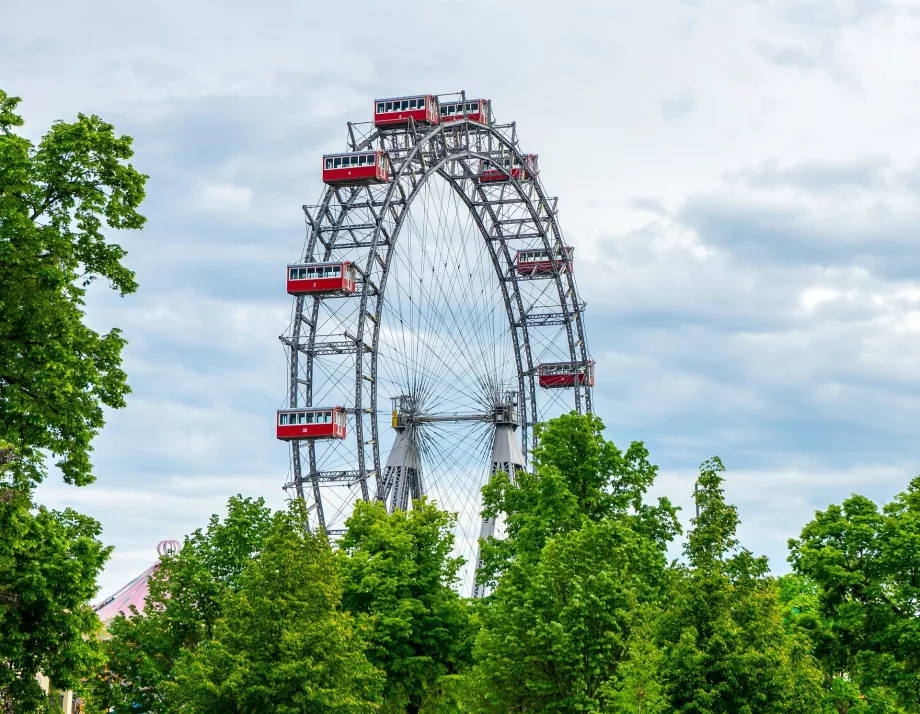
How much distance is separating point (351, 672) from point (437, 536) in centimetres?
1432

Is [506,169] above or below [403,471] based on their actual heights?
above

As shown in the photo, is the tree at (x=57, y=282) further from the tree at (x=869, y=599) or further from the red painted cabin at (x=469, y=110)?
the red painted cabin at (x=469, y=110)

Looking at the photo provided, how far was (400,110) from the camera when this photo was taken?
7675 centimetres

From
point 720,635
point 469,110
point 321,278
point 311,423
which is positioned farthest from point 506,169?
point 720,635

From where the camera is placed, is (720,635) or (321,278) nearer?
(720,635)

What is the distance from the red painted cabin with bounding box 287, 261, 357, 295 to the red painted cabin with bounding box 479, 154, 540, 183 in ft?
57.0

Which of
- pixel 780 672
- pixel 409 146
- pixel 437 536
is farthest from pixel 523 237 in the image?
pixel 780 672

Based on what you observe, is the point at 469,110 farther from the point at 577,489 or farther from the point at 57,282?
the point at 57,282

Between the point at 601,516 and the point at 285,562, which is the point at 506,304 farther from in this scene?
the point at 285,562

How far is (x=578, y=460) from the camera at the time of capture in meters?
52.2

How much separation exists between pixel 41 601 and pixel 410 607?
73.6ft

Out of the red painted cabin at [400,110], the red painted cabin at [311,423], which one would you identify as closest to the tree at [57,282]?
the red painted cabin at [311,423]

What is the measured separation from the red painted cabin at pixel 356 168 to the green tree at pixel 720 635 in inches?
1627

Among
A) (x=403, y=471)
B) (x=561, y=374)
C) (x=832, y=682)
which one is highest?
(x=561, y=374)
